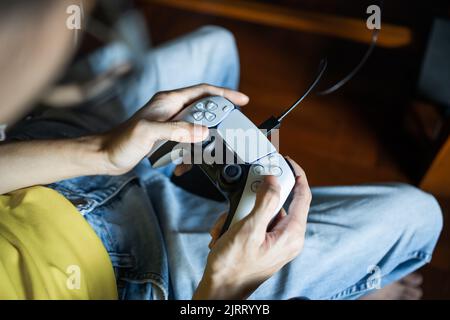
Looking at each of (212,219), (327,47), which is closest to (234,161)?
(212,219)

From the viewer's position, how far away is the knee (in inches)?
23.8

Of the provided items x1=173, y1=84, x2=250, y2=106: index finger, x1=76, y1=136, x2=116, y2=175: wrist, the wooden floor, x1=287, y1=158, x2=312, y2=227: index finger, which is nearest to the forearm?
x1=76, y1=136, x2=116, y2=175: wrist

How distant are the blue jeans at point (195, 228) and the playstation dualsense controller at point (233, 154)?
10 centimetres

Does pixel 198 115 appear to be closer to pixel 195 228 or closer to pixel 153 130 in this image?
pixel 153 130

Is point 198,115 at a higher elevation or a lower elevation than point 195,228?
higher

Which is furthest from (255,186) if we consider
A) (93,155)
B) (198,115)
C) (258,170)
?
(93,155)

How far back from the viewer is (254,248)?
453 mm

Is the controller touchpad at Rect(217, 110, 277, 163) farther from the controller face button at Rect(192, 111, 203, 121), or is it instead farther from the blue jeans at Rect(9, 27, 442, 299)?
the blue jeans at Rect(9, 27, 442, 299)

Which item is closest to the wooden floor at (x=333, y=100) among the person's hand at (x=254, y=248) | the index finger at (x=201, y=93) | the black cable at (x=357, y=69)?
the black cable at (x=357, y=69)

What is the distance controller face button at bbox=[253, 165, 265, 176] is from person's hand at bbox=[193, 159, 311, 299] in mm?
24

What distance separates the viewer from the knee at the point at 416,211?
1.98ft

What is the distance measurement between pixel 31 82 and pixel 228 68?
2.07 feet

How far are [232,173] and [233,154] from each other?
0.02m
